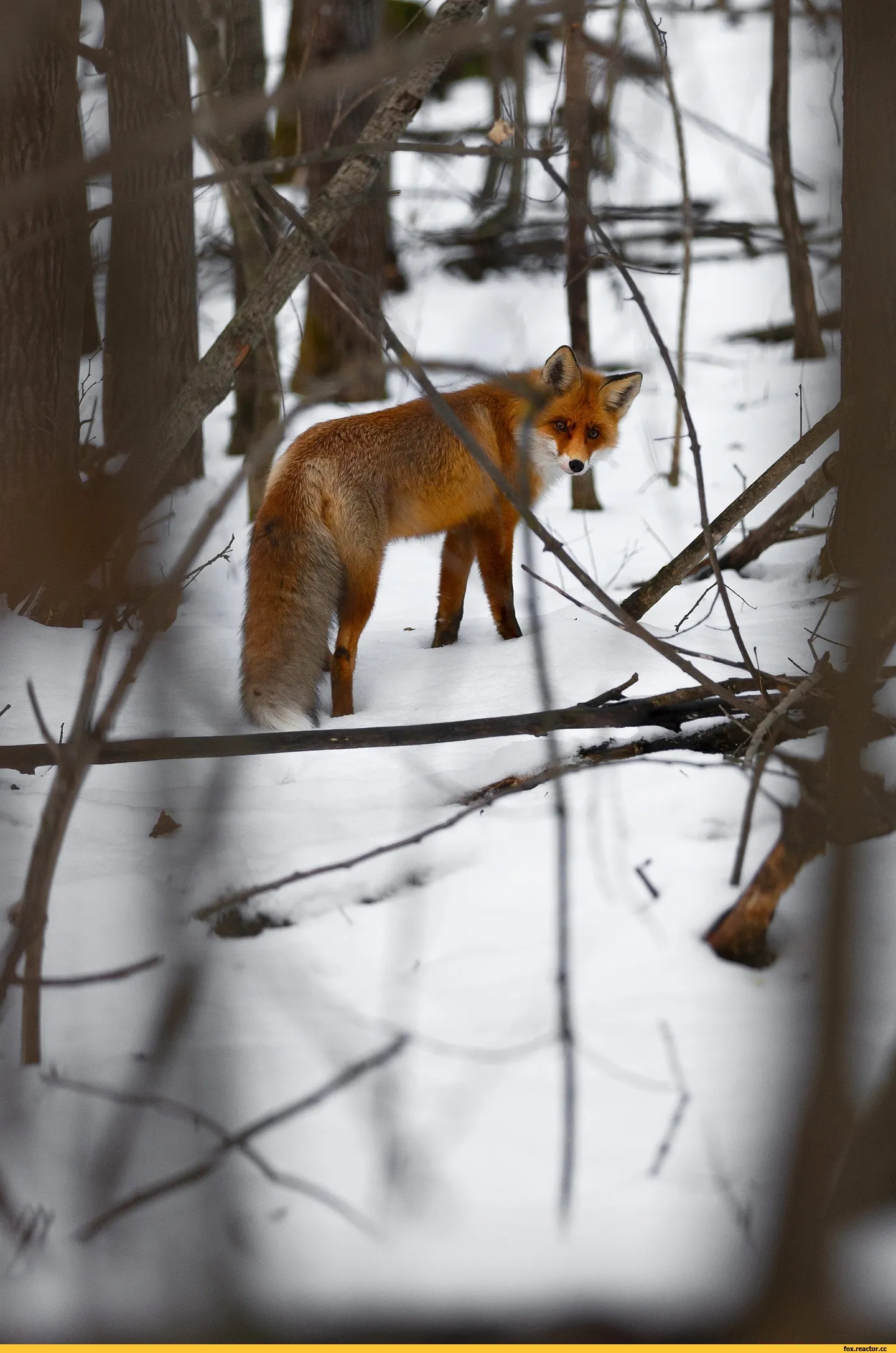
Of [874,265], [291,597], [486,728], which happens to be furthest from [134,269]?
[291,597]

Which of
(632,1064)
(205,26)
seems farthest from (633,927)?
(205,26)

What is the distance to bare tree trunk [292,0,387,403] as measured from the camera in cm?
851

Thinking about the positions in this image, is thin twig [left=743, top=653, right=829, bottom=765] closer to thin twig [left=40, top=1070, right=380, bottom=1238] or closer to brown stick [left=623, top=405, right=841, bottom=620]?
brown stick [left=623, top=405, right=841, bottom=620]

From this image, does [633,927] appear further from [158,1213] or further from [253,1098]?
[158,1213]

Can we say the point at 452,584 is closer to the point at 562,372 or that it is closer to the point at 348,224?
the point at 562,372

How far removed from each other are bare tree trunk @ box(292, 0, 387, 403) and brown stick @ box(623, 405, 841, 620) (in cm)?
465

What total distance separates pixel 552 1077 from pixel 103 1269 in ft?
2.92

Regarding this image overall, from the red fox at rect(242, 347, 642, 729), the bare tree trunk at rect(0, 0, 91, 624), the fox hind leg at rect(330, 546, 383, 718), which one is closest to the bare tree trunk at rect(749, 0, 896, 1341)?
the red fox at rect(242, 347, 642, 729)

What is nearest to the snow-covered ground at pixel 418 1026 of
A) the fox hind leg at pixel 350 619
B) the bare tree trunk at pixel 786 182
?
the fox hind leg at pixel 350 619

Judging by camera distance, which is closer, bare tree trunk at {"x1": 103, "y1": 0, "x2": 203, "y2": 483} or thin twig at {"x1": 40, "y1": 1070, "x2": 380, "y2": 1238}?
bare tree trunk at {"x1": 103, "y1": 0, "x2": 203, "y2": 483}

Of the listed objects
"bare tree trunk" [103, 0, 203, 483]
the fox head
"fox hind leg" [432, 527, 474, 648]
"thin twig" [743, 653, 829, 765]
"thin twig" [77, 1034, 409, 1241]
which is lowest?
"fox hind leg" [432, 527, 474, 648]

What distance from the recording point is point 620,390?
5328 millimetres

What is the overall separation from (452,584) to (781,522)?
61.5 inches

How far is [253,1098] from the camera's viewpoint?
6.77ft
